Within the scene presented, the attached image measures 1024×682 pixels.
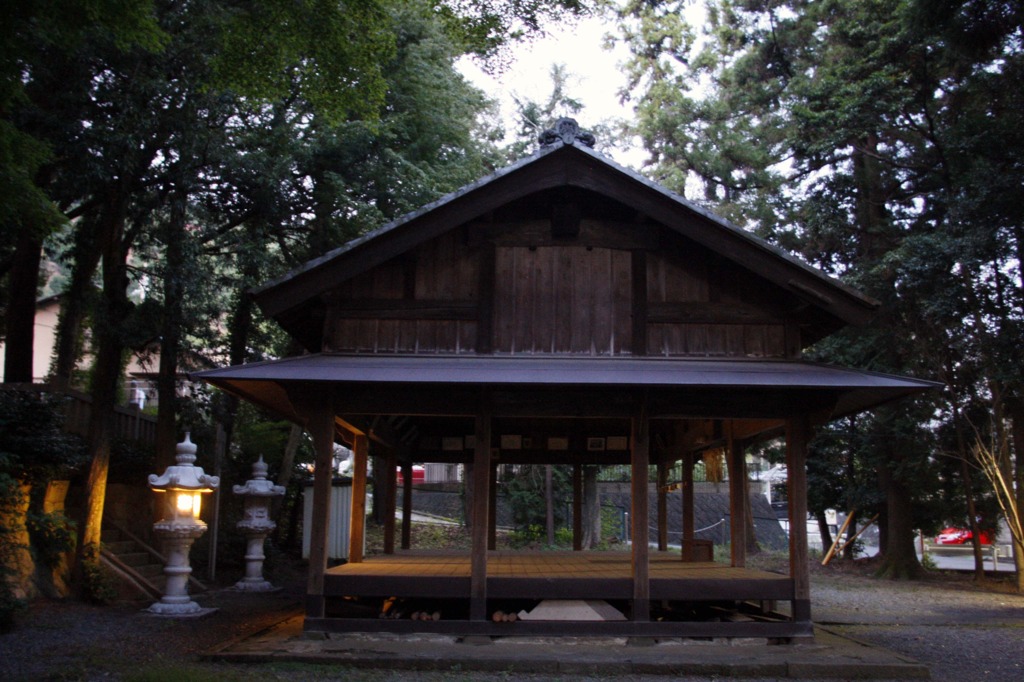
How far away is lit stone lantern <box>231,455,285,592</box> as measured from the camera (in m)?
14.2

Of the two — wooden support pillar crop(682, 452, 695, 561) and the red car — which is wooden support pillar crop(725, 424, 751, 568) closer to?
wooden support pillar crop(682, 452, 695, 561)

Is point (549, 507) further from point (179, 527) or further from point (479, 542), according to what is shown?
point (479, 542)

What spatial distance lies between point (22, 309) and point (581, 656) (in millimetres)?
13889

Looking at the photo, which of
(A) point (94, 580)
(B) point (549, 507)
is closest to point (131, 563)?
(A) point (94, 580)

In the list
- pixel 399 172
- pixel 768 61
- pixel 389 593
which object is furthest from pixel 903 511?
pixel 389 593

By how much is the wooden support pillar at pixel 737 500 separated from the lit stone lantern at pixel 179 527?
7.18m

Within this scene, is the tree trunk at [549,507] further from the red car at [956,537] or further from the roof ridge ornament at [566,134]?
the roof ridge ornament at [566,134]

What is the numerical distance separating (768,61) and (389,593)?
1927 cm

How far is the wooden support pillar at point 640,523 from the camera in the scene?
8656 millimetres

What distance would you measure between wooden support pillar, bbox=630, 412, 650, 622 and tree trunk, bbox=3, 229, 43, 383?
12754 millimetres

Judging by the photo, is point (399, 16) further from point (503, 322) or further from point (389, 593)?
point (389, 593)

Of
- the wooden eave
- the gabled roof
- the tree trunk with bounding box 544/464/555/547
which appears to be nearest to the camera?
the wooden eave

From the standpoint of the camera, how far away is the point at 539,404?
898 centimetres

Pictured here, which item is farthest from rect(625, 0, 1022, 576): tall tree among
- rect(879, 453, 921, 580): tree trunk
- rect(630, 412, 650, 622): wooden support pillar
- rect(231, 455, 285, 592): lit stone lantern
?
rect(231, 455, 285, 592): lit stone lantern
